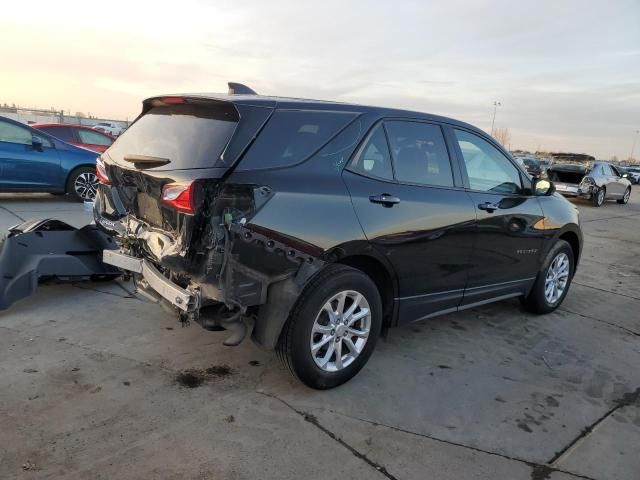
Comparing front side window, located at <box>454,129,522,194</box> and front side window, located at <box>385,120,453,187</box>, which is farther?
front side window, located at <box>454,129,522,194</box>

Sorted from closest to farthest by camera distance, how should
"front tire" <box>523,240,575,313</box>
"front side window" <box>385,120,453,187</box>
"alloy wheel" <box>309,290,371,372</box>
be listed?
"alloy wheel" <box>309,290,371,372</box> → "front side window" <box>385,120,453,187</box> → "front tire" <box>523,240,575,313</box>

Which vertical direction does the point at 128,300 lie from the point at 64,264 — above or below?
below

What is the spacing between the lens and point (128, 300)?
471 cm

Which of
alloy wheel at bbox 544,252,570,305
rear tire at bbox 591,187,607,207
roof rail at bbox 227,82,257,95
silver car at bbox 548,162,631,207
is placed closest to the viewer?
roof rail at bbox 227,82,257,95

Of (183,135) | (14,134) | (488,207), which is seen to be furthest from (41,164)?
(488,207)

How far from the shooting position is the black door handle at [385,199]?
11.0ft

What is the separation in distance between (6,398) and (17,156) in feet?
23.4

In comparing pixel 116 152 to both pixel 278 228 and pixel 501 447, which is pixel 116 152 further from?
pixel 501 447

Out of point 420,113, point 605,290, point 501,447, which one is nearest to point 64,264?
point 420,113

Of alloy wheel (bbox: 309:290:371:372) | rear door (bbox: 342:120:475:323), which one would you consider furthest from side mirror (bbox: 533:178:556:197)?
alloy wheel (bbox: 309:290:371:372)

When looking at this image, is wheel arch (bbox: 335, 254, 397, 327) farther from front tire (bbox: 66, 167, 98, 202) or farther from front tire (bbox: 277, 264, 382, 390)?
front tire (bbox: 66, 167, 98, 202)

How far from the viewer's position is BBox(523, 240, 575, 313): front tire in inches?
195

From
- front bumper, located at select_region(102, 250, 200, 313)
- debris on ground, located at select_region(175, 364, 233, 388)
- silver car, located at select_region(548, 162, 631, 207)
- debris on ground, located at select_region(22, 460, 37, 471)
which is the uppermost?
silver car, located at select_region(548, 162, 631, 207)

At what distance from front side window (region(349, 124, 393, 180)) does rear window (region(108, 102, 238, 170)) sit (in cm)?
84
